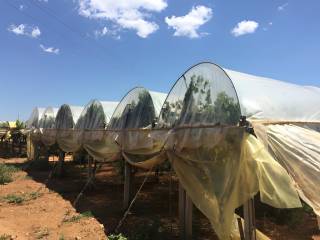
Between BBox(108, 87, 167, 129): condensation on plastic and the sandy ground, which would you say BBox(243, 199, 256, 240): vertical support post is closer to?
the sandy ground

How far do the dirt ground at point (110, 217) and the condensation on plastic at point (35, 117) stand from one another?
8.22 m

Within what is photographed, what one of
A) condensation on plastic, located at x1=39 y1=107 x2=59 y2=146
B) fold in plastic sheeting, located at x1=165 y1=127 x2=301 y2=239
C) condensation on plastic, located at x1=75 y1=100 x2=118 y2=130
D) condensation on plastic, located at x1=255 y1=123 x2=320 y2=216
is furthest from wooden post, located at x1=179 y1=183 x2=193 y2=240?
condensation on plastic, located at x1=39 y1=107 x2=59 y2=146

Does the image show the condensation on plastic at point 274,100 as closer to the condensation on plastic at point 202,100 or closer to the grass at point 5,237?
the condensation on plastic at point 202,100

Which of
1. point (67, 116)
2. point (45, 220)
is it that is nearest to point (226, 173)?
point (45, 220)

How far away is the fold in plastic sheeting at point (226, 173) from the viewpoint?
487 centimetres

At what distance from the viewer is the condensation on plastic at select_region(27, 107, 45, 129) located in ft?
70.9

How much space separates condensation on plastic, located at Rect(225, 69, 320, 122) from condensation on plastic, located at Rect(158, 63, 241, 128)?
0.57 feet

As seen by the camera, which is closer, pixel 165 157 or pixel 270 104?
pixel 270 104

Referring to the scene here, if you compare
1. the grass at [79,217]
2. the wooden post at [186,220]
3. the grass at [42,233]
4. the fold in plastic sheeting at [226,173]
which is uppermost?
the fold in plastic sheeting at [226,173]

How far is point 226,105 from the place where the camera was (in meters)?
6.01

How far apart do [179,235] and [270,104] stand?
3266mm

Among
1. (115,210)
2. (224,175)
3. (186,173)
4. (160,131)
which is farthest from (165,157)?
(115,210)

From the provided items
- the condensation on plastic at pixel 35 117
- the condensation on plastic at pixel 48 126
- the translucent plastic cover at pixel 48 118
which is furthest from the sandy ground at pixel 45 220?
the condensation on plastic at pixel 35 117

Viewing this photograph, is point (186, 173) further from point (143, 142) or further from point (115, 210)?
point (115, 210)
